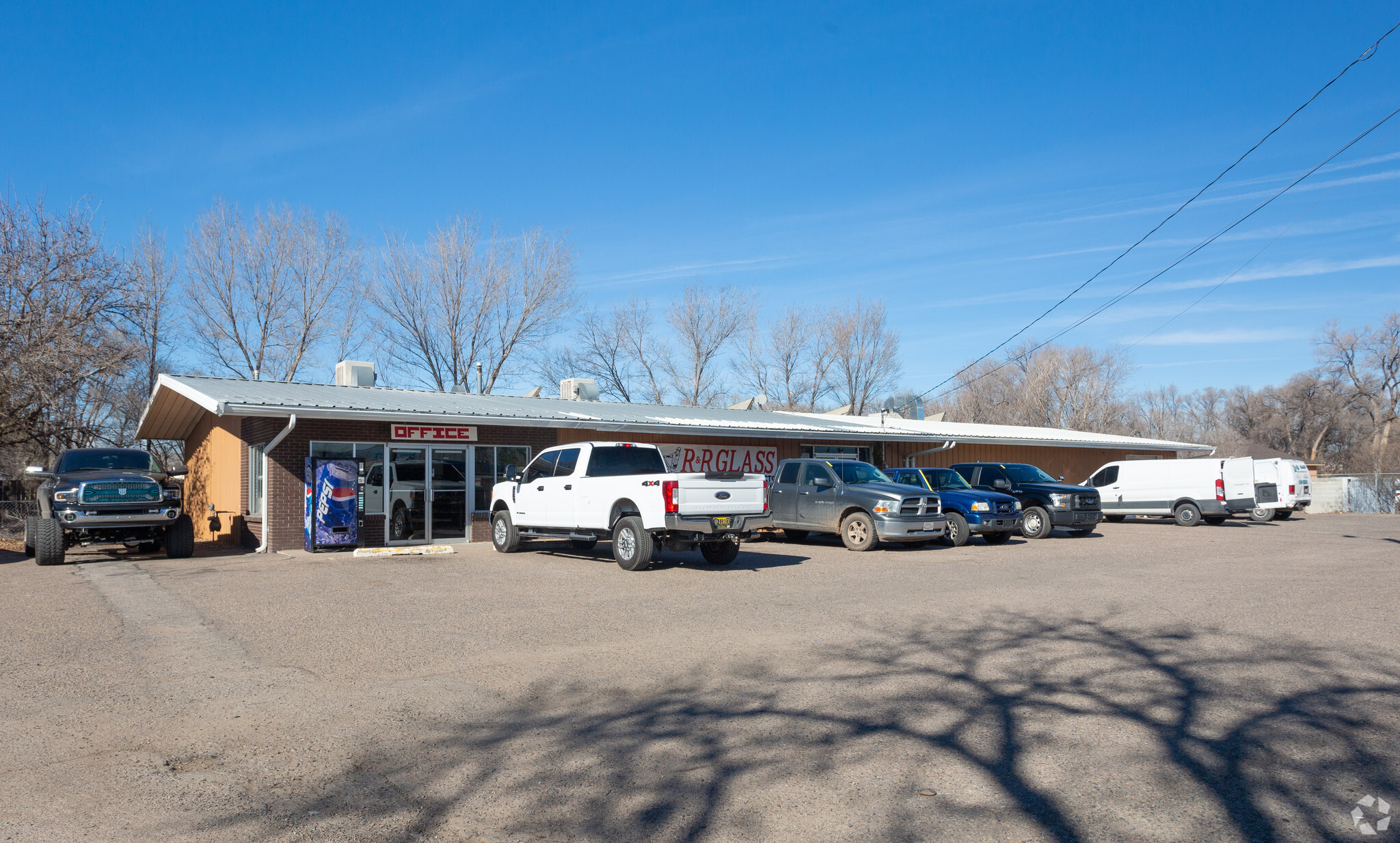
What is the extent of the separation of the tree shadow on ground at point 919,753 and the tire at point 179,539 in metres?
11.6

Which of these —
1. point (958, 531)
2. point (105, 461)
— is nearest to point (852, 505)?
point (958, 531)

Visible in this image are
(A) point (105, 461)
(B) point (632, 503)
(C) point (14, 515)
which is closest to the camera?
(B) point (632, 503)

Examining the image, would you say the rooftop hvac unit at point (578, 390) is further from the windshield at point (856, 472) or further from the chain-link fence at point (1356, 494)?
the chain-link fence at point (1356, 494)

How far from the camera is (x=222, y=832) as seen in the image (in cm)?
370

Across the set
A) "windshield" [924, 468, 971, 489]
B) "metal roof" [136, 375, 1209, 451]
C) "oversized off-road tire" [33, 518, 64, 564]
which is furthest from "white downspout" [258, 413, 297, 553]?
"windshield" [924, 468, 971, 489]

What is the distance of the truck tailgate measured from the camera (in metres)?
12.4

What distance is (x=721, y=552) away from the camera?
13.5m

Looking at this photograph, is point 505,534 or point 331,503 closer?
point 505,534

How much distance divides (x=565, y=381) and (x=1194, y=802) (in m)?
24.2

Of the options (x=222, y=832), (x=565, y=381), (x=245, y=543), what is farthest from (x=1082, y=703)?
(x=565, y=381)

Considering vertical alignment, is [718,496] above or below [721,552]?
above

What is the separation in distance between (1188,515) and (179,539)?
2256 centimetres

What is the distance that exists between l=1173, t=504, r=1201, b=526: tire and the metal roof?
5.63 meters

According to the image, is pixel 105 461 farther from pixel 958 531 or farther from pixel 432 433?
pixel 958 531
